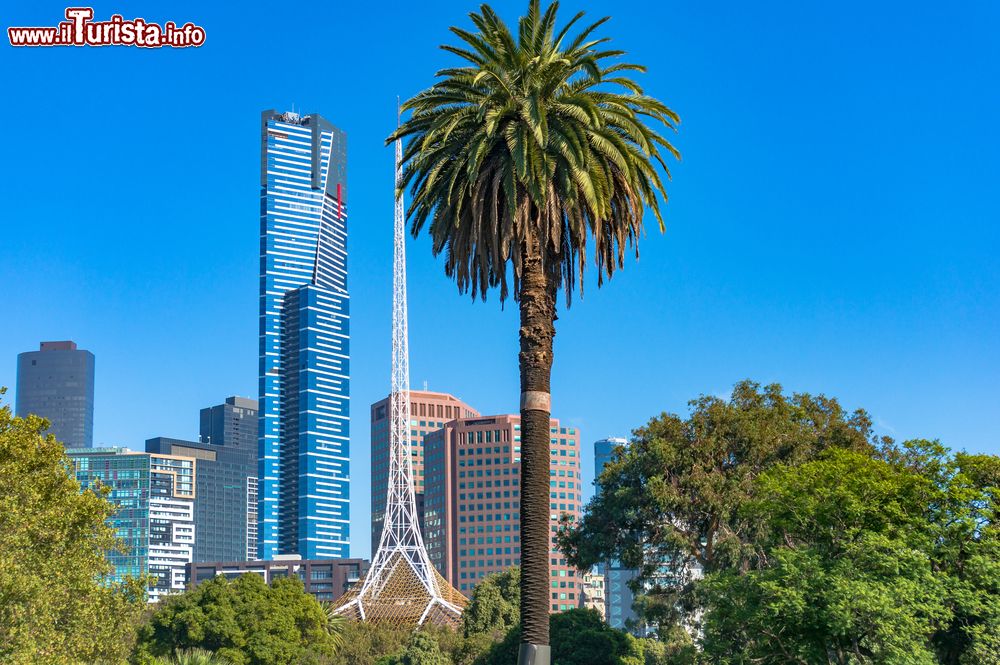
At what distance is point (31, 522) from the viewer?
4619cm

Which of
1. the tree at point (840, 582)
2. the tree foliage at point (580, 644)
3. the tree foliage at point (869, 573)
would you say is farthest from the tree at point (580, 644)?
the tree at point (840, 582)

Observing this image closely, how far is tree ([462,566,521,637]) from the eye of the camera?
113 metres

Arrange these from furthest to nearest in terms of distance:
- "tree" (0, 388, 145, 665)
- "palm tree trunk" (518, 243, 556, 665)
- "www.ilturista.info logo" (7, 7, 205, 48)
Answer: "www.ilturista.info logo" (7, 7, 205, 48), "tree" (0, 388, 145, 665), "palm tree trunk" (518, 243, 556, 665)

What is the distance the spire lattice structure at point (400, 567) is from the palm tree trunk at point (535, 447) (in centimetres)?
13252

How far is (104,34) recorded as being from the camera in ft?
198

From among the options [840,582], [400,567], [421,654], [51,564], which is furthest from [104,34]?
[400,567]

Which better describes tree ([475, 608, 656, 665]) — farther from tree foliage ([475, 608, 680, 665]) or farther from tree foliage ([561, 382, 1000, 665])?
tree foliage ([561, 382, 1000, 665])

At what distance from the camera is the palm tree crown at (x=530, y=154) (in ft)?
123

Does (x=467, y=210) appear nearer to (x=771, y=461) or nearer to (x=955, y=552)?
(x=955, y=552)

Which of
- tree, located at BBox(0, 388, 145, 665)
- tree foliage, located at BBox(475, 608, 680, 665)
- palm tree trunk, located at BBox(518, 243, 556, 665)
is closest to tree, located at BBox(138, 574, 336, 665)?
tree foliage, located at BBox(475, 608, 680, 665)

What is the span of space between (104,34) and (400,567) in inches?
5281

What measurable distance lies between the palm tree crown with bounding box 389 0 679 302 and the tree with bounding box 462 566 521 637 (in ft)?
252

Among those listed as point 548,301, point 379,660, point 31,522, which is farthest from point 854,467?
point 379,660

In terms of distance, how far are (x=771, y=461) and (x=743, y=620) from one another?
69.1 feet
